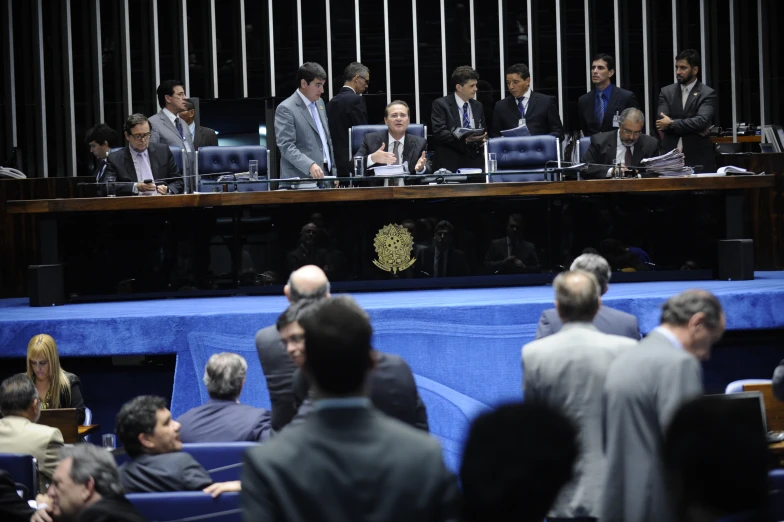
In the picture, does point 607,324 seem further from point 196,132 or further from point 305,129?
point 196,132

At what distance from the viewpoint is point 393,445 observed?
1767 millimetres

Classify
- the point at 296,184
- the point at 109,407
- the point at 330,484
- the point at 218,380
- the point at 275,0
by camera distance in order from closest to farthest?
the point at 330,484
the point at 218,380
the point at 109,407
the point at 296,184
the point at 275,0

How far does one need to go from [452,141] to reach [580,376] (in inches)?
183

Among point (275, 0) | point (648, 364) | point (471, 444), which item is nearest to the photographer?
point (471, 444)

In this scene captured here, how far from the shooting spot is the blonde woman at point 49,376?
525 centimetres

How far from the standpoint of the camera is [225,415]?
3943mm

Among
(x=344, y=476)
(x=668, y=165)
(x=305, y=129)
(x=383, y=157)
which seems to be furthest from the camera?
(x=305, y=129)

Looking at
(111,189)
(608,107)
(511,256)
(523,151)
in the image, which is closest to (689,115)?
(608,107)

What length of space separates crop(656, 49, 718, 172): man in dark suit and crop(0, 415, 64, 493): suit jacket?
5009 millimetres

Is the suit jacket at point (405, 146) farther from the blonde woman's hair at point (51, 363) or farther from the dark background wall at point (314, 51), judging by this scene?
the dark background wall at point (314, 51)

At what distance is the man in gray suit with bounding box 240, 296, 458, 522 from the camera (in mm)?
1717

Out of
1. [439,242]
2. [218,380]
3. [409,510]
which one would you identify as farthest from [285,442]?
[439,242]

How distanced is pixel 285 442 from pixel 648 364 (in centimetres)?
128

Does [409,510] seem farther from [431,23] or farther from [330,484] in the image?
[431,23]
